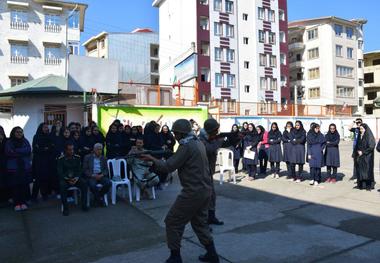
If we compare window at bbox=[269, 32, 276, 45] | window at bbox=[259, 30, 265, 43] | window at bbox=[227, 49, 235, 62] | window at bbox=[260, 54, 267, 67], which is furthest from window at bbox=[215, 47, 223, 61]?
window at bbox=[269, 32, 276, 45]

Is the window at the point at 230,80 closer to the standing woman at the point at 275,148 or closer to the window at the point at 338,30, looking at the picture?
the window at the point at 338,30

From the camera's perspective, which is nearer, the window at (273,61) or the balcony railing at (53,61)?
the balcony railing at (53,61)

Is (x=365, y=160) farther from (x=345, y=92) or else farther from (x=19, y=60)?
(x=345, y=92)

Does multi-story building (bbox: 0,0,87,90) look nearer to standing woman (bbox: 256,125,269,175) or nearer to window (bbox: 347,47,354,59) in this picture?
standing woman (bbox: 256,125,269,175)

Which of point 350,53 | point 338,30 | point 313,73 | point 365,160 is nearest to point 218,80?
point 313,73

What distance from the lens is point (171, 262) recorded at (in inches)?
165

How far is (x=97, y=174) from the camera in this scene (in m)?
7.74

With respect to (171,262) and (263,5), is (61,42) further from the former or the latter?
(171,262)

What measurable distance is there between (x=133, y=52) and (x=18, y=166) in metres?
46.5

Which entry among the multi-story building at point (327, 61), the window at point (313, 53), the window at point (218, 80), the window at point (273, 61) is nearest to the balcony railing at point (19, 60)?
the window at point (218, 80)

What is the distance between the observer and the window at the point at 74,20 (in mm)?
37750

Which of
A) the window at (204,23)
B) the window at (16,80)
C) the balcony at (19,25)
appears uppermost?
the window at (204,23)

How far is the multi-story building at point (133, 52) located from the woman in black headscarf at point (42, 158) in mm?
42356

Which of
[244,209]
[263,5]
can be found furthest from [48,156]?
[263,5]
